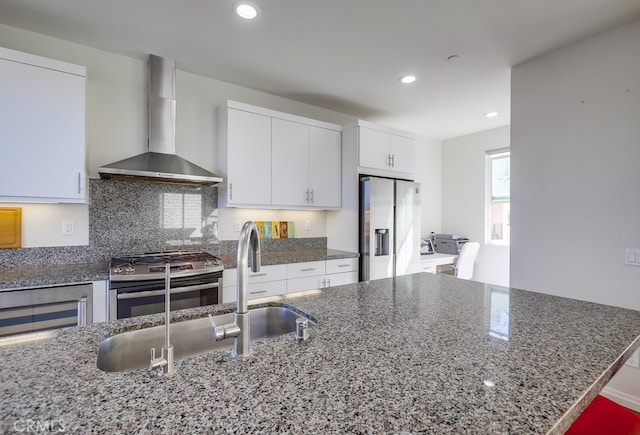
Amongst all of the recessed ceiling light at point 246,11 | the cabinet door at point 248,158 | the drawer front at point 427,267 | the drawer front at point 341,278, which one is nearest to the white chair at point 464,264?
the drawer front at point 427,267

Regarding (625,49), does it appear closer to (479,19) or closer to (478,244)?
(479,19)

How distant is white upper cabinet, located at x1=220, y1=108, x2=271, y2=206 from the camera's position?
270 cm

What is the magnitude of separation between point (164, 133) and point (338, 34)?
158 cm

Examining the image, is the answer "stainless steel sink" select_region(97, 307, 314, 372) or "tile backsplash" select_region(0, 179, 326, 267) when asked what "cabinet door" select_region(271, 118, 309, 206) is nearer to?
"tile backsplash" select_region(0, 179, 326, 267)

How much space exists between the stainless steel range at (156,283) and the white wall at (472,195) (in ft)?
12.5

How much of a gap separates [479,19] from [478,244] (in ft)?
10.0

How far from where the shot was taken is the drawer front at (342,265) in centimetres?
301

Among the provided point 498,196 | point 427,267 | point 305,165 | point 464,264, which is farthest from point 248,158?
point 498,196

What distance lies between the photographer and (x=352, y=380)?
688mm

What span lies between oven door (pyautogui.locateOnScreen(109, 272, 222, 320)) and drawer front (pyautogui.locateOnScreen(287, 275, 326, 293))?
70cm

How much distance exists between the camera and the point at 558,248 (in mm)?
2326

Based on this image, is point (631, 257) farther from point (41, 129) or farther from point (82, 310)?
point (41, 129)

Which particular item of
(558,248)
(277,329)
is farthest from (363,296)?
(558,248)

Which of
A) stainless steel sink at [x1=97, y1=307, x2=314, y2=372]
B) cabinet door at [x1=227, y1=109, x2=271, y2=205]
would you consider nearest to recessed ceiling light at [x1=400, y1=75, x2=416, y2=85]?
cabinet door at [x1=227, y1=109, x2=271, y2=205]
